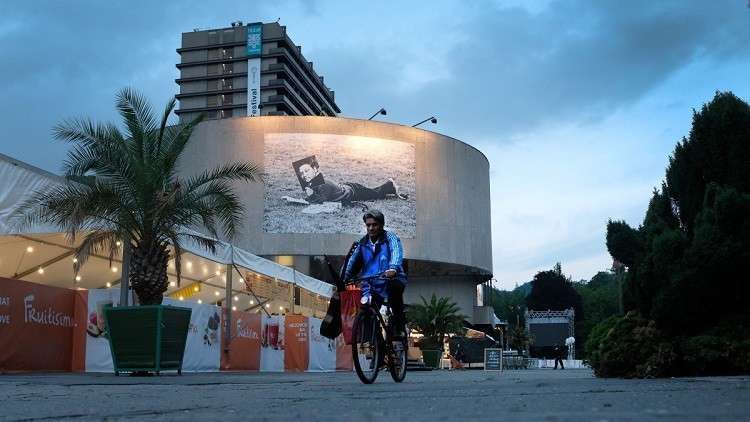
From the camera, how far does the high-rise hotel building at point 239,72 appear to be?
10825cm

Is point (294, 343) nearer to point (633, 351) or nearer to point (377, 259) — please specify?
point (633, 351)

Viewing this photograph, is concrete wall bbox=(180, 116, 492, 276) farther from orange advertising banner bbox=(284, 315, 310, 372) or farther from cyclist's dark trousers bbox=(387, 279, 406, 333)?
cyclist's dark trousers bbox=(387, 279, 406, 333)

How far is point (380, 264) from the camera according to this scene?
7.46m

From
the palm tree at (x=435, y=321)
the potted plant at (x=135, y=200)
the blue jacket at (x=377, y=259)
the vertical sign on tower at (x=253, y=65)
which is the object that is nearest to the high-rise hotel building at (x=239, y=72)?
the vertical sign on tower at (x=253, y=65)

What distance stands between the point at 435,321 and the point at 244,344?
100 feet

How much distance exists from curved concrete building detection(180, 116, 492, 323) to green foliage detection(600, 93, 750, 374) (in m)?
48.1

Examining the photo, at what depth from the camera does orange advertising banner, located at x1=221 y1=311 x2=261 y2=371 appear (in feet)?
60.4

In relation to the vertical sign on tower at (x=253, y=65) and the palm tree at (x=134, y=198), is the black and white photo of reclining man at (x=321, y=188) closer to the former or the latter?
the palm tree at (x=134, y=198)

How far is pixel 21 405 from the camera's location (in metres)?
4.56


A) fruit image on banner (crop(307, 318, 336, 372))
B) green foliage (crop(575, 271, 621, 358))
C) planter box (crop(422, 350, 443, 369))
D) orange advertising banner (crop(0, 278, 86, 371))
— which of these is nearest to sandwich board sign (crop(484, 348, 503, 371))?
fruit image on banner (crop(307, 318, 336, 372))

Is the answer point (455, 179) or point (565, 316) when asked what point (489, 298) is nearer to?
point (565, 316)

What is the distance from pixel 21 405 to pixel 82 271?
16864 millimetres

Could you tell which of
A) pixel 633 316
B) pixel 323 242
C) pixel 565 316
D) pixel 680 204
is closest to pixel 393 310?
pixel 633 316

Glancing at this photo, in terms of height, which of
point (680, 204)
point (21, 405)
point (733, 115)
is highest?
point (733, 115)
